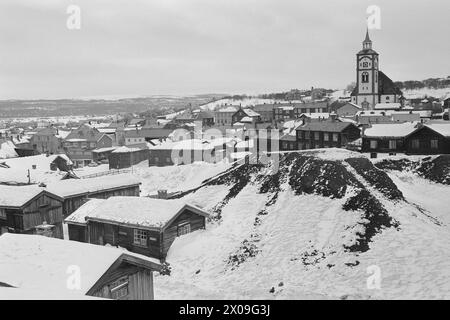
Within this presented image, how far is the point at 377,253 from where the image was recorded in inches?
969

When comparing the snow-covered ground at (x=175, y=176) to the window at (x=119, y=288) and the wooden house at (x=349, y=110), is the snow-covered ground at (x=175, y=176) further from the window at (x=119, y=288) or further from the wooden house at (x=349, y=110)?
the wooden house at (x=349, y=110)

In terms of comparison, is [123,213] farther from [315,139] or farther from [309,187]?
[315,139]

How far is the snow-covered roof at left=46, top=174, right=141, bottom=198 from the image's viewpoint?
3636 centimetres

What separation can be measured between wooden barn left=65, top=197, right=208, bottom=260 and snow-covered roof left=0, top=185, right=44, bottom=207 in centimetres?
348

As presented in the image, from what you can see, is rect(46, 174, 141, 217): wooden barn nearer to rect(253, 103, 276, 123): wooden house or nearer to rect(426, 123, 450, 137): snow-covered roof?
rect(426, 123, 450, 137): snow-covered roof

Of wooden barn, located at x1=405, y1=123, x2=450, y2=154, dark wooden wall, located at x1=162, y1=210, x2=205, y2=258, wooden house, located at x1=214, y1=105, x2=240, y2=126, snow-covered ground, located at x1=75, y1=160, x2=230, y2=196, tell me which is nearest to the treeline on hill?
wooden house, located at x1=214, y1=105, x2=240, y2=126

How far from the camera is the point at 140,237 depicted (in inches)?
1141

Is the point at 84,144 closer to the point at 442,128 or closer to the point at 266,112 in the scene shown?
the point at 266,112

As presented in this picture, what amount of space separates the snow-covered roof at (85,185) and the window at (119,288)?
21.2m

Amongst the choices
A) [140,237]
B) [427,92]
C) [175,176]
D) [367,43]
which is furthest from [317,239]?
[427,92]

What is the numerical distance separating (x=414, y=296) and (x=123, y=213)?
62.6 ft

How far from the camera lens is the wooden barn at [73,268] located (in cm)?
1322
